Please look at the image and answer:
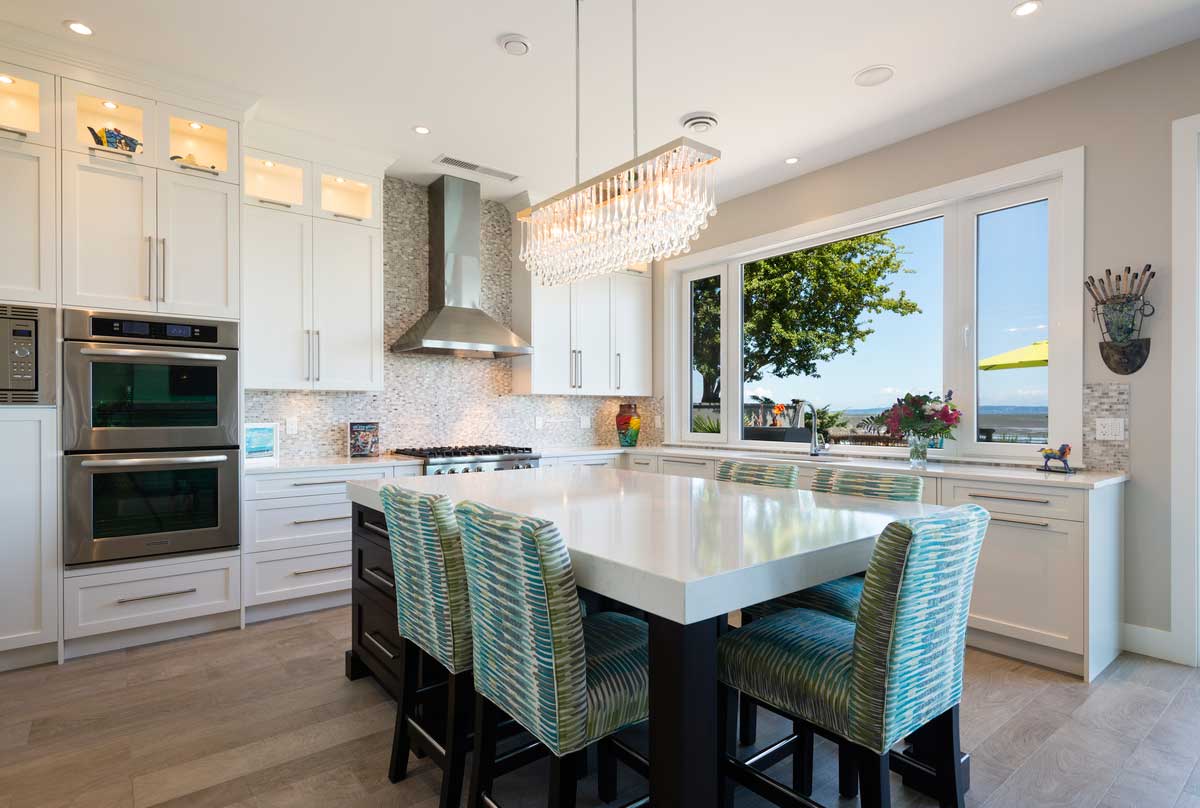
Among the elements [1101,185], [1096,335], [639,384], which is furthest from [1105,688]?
[639,384]

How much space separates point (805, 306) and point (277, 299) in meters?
3.64

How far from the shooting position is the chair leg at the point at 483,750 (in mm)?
1602

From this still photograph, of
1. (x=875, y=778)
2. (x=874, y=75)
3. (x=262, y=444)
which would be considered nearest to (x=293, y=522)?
(x=262, y=444)

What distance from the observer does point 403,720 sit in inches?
78.7

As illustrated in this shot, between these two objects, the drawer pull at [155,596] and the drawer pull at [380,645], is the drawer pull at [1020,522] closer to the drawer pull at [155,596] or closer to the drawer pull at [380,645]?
the drawer pull at [380,645]

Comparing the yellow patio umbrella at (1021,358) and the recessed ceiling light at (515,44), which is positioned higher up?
the recessed ceiling light at (515,44)

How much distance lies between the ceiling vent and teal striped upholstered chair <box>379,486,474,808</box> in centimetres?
308

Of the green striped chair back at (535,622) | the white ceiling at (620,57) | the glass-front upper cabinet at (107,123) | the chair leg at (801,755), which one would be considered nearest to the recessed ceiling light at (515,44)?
the white ceiling at (620,57)

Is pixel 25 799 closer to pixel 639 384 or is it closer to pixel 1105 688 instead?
pixel 1105 688

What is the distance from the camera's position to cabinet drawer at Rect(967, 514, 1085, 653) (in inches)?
109

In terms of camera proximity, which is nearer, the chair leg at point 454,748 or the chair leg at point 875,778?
the chair leg at point 875,778

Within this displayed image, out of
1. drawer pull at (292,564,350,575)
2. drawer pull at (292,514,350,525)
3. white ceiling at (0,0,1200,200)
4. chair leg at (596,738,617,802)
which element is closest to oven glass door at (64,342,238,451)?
drawer pull at (292,514,350,525)

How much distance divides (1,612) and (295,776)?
193cm

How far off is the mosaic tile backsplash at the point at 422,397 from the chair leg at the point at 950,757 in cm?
385
